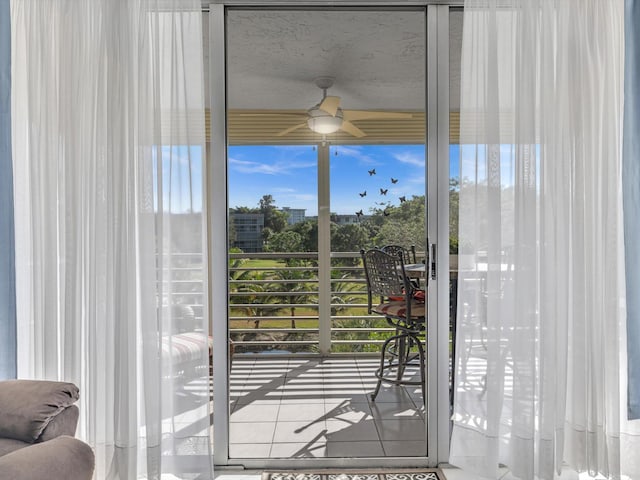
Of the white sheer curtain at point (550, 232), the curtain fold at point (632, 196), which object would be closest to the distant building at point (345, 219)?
the white sheer curtain at point (550, 232)

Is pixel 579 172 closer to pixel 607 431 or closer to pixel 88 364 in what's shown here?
pixel 607 431

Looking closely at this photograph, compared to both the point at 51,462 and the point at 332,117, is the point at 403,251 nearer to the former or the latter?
the point at 332,117

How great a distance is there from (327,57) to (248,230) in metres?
1.00

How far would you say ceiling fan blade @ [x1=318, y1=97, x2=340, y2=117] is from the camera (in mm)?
2414

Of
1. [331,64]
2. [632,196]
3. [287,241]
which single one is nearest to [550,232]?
[632,196]

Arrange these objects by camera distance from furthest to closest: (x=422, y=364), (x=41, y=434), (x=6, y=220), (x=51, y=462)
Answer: (x=422, y=364)
(x=6, y=220)
(x=41, y=434)
(x=51, y=462)

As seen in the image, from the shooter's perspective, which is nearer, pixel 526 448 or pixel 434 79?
pixel 526 448

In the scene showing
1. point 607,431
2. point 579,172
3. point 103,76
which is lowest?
point 607,431

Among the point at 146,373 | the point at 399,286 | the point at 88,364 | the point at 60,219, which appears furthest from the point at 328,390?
the point at 60,219

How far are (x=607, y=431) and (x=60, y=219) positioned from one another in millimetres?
2744

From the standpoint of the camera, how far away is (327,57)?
244cm

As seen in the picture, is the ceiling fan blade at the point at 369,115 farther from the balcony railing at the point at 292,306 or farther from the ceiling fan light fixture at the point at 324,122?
the balcony railing at the point at 292,306

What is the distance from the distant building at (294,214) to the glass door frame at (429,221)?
1.04 feet

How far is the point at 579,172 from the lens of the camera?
2.17 metres
